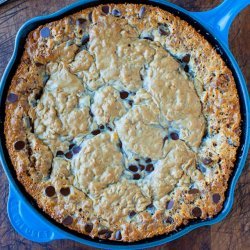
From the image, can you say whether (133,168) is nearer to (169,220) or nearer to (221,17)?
(169,220)

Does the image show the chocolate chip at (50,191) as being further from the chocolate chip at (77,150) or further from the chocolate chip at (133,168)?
the chocolate chip at (133,168)

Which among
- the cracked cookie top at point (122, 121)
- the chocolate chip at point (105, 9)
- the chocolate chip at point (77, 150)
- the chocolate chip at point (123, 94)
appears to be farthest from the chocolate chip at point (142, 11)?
→ the chocolate chip at point (77, 150)

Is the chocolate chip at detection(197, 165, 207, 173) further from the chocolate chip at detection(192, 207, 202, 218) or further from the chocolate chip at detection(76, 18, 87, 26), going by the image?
the chocolate chip at detection(76, 18, 87, 26)

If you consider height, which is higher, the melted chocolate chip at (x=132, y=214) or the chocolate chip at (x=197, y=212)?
the melted chocolate chip at (x=132, y=214)

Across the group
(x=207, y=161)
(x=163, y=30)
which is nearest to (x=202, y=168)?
(x=207, y=161)

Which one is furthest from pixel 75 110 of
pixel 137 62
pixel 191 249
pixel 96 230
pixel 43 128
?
pixel 191 249
